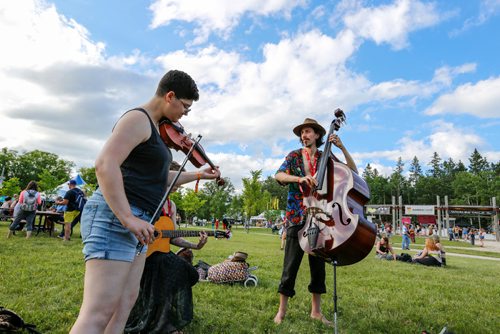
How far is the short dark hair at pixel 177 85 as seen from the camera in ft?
7.03

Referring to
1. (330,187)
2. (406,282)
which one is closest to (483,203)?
(406,282)

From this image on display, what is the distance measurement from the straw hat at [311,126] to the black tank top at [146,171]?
2.61 meters

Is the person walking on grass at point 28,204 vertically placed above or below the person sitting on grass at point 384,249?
above

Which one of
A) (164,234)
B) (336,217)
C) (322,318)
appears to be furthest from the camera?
(322,318)

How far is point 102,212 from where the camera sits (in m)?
1.89

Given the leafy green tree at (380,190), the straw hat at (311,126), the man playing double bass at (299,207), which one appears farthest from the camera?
the leafy green tree at (380,190)

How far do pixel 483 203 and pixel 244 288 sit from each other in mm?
91560

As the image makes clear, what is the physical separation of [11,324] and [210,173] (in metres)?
2.52

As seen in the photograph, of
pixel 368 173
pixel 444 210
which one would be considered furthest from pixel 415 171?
pixel 444 210

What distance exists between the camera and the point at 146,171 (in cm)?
207

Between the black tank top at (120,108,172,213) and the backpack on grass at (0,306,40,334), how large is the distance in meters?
2.35

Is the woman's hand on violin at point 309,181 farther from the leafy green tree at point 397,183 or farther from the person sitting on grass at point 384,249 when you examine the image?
the leafy green tree at point 397,183

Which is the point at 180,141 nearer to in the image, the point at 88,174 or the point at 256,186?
the point at 256,186

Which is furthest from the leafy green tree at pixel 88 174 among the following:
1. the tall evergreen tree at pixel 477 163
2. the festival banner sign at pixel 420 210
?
the tall evergreen tree at pixel 477 163
